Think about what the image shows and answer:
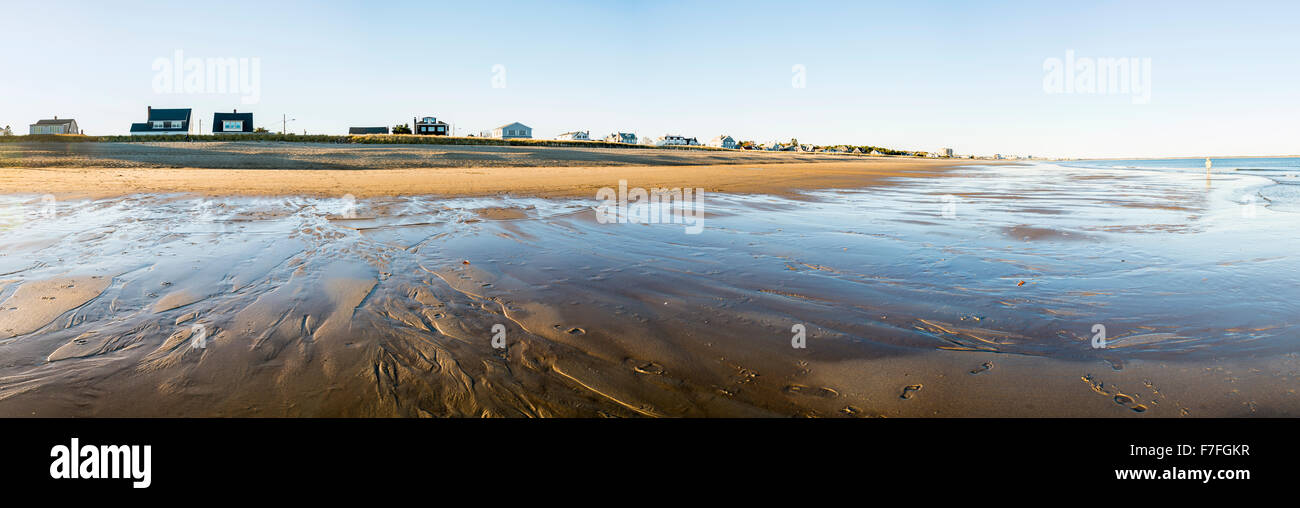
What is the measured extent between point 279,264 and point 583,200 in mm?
7772

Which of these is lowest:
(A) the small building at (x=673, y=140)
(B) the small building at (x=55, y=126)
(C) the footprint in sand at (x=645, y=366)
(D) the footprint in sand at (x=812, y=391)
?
(D) the footprint in sand at (x=812, y=391)

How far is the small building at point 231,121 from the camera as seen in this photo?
240 feet

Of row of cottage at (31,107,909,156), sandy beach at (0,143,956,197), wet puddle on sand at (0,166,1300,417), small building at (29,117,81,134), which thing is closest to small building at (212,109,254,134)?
row of cottage at (31,107,909,156)

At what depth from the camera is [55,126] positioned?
70125 millimetres

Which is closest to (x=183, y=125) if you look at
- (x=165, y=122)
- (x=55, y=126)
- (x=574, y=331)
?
(x=165, y=122)

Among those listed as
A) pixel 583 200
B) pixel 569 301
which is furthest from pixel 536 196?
pixel 569 301

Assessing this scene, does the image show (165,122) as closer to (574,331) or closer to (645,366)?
(574,331)

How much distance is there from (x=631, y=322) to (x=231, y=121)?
8932 centimetres

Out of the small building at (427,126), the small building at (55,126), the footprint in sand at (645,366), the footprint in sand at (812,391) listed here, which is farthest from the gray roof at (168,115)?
the footprint in sand at (812,391)

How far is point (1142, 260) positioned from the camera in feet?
21.4

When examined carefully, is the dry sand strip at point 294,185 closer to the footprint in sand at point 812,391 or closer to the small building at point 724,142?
the footprint in sand at point 812,391

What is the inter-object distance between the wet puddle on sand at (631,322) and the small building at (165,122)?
80.3 m
